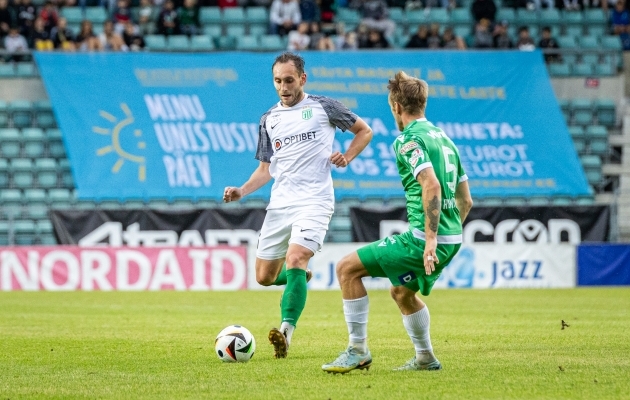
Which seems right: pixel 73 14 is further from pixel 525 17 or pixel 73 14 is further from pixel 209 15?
pixel 525 17

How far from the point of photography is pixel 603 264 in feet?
68.8

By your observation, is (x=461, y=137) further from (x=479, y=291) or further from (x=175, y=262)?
(x=175, y=262)

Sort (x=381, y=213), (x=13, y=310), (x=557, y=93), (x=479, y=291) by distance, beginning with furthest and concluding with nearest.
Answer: (x=557, y=93) < (x=381, y=213) < (x=479, y=291) < (x=13, y=310)

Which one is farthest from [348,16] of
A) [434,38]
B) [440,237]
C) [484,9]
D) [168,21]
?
[440,237]

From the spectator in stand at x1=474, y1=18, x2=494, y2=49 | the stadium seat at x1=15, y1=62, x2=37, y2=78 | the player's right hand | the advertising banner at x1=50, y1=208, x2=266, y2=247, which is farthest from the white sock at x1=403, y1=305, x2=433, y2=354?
the stadium seat at x1=15, y1=62, x2=37, y2=78

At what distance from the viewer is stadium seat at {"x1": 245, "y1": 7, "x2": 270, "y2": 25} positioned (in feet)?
84.3

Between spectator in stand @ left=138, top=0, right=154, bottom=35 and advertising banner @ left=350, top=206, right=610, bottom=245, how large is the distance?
6.94m

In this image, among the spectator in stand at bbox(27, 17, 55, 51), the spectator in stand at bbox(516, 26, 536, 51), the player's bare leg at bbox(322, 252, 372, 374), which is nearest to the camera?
the player's bare leg at bbox(322, 252, 372, 374)

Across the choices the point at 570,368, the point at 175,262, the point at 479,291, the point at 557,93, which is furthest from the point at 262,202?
the point at 570,368

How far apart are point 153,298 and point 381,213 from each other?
18.9 ft

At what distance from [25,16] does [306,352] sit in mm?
17333

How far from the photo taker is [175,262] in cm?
1978

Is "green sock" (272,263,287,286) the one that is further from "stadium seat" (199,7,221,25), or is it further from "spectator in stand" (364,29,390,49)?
"stadium seat" (199,7,221,25)

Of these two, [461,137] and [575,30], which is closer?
[461,137]
